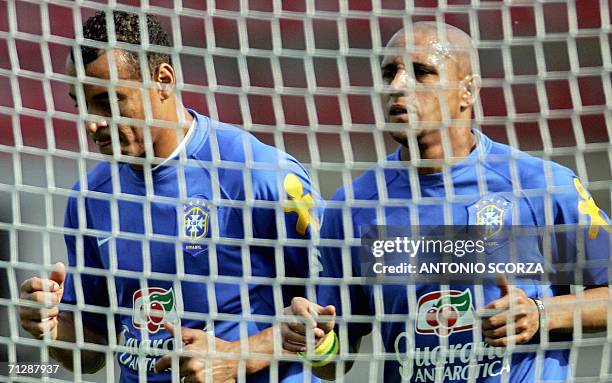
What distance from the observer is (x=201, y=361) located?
2.45m

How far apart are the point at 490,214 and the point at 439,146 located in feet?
0.68

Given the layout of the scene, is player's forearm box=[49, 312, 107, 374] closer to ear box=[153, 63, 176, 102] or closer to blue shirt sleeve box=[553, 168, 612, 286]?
ear box=[153, 63, 176, 102]

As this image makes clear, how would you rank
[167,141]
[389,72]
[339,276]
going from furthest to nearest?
1. [167,141]
2. [339,276]
3. [389,72]

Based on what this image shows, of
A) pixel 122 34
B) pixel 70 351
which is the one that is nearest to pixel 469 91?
pixel 122 34

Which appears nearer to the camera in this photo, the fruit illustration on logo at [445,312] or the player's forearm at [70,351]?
the fruit illustration on logo at [445,312]

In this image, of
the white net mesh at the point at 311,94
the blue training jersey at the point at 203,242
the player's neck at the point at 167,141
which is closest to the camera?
the white net mesh at the point at 311,94

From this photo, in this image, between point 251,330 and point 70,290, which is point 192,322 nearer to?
point 251,330

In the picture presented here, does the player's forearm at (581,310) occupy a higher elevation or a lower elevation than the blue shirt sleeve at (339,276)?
lower

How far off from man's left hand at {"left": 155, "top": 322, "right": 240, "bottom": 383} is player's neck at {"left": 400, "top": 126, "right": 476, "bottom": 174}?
2.11ft

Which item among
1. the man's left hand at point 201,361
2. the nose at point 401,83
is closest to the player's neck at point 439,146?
the nose at point 401,83

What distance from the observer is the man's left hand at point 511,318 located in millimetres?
2334

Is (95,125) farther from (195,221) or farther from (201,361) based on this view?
(201,361)

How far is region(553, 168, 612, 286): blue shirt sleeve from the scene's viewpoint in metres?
2.41

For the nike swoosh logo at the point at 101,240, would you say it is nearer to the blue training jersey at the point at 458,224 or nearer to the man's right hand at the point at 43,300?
the man's right hand at the point at 43,300
